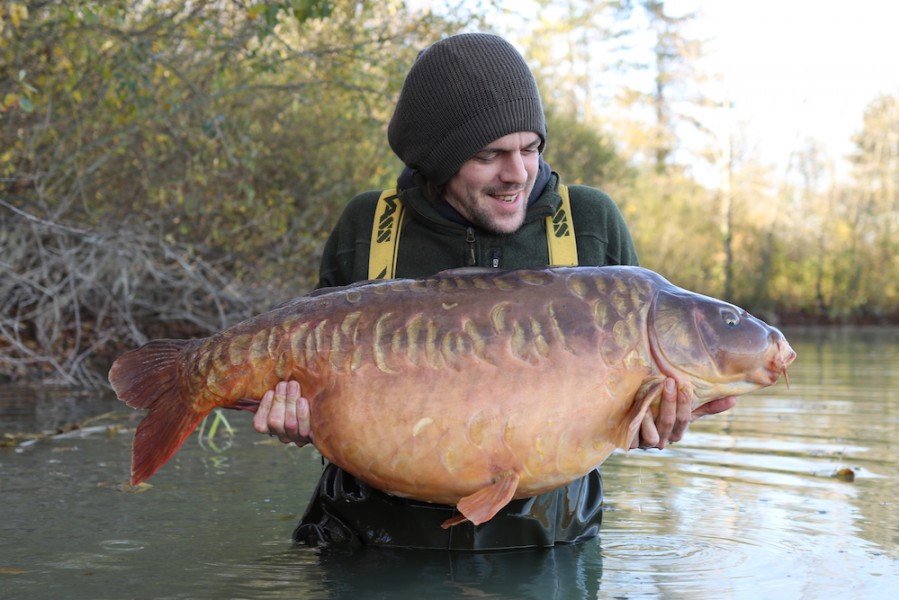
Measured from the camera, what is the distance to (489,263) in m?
3.71

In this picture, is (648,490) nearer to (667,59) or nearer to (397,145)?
(397,145)

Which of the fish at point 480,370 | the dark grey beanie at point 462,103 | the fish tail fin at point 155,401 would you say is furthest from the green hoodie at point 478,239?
the fish tail fin at point 155,401

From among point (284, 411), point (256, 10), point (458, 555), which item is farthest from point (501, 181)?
point (256, 10)

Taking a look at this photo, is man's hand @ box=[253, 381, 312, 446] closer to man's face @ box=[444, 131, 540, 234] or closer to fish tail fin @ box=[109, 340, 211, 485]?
fish tail fin @ box=[109, 340, 211, 485]

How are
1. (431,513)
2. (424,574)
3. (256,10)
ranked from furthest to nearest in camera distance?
(256,10) → (431,513) → (424,574)

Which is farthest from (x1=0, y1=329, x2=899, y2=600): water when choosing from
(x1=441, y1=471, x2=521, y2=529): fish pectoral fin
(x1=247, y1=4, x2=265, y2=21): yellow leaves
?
(x1=247, y1=4, x2=265, y2=21): yellow leaves

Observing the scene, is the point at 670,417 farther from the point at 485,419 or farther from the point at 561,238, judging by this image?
the point at 561,238

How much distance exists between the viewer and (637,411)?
9.79 feet

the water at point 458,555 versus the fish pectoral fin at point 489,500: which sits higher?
the fish pectoral fin at point 489,500

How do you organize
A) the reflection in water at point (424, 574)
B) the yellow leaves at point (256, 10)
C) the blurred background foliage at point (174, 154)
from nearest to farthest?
the reflection in water at point (424, 574), the yellow leaves at point (256, 10), the blurred background foliage at point (174, 154)

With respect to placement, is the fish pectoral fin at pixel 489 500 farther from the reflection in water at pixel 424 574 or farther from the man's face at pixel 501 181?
the man's face at pixel 501 181

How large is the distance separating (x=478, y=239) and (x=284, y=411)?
0.98m

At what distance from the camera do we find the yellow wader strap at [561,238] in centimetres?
370

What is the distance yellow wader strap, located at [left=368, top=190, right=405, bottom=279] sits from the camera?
378 centimetres
